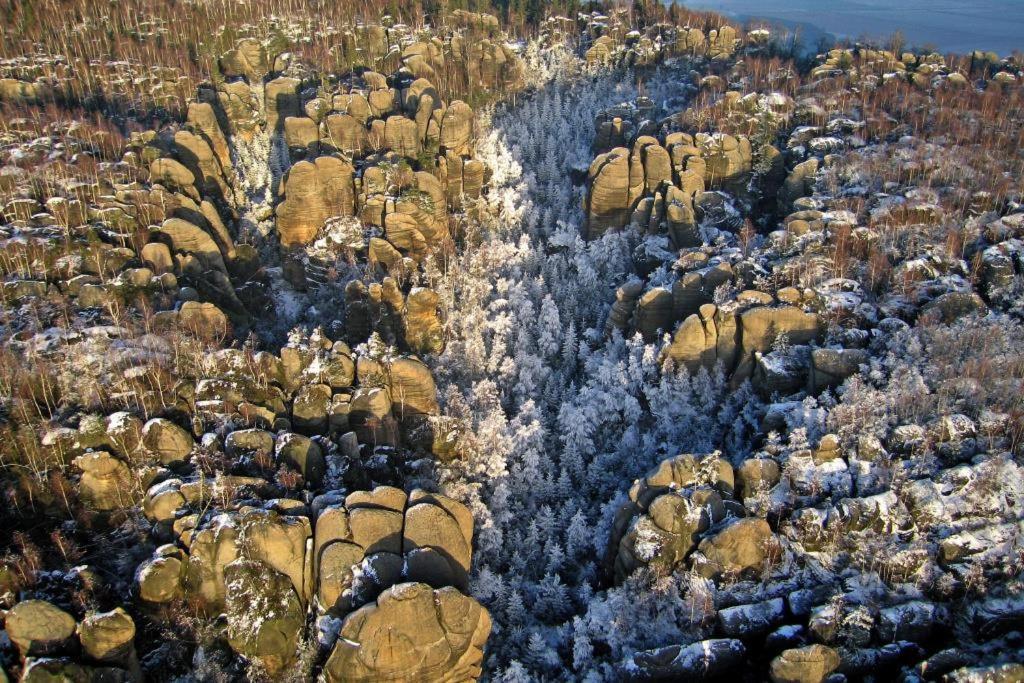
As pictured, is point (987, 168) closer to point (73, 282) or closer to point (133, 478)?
point (133, 478)

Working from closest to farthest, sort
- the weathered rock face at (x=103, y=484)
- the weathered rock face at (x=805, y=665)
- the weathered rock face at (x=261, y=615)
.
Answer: the weathered rock face at (x=805, y=665) < the weathered rock face at (x=261, y=615) < the weathered rock face at (x=103, y=484)

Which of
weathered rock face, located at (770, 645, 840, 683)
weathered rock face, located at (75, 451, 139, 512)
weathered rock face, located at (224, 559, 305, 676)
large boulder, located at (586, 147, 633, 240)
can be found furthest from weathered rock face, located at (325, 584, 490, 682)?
large boulder, located at (586, 147, 633, 240)

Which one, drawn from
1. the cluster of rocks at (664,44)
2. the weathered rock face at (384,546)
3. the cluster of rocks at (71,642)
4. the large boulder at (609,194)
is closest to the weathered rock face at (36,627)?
the cluster of rocks at (71,642)

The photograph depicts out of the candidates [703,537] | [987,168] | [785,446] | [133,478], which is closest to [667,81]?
[987,168]

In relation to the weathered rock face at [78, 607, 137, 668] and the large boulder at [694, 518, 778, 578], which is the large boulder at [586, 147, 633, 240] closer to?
the large boulder at [694, 518, 778, 578]

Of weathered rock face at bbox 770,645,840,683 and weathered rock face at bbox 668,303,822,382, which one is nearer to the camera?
weathered rock face at bbox 770,645,840,683

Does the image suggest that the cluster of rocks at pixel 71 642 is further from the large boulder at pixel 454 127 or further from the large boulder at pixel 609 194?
the large boulder at pixel 454 127
